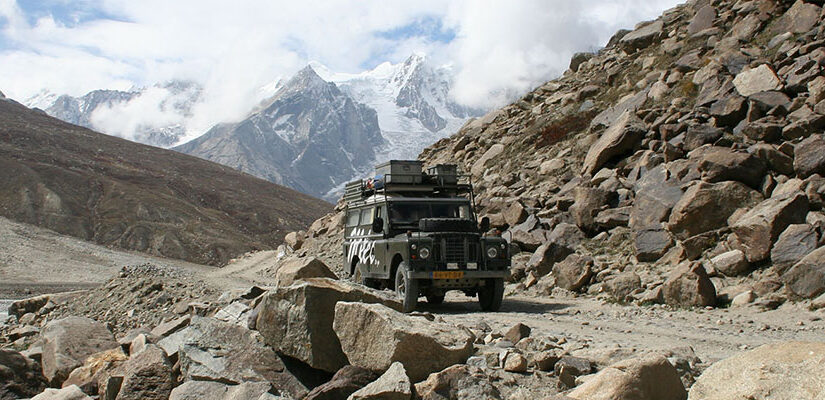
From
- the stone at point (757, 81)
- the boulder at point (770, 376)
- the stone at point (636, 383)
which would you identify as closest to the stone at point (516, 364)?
the stone at point (636, 383)

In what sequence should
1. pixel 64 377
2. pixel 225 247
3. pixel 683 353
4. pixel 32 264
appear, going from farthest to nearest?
pixel 225 247
pixel 32 264
pixel 64 377
pixel 683 353

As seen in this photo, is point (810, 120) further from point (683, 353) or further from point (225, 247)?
point (225, 247)

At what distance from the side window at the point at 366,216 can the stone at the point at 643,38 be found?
21481 mm

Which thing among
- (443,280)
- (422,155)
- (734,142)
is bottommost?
(443,280)

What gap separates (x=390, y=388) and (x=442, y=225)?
701 cm

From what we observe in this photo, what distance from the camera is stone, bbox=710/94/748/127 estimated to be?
58.5 ft

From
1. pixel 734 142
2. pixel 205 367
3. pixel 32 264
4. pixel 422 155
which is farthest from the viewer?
pixel 32 264

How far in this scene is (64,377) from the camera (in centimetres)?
1096

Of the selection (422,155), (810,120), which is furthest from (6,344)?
(422,155)

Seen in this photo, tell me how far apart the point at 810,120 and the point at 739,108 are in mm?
2333

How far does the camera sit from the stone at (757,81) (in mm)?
18359

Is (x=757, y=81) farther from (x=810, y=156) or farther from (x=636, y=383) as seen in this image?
(x=636, y=383)

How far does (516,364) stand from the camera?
681 centimetres

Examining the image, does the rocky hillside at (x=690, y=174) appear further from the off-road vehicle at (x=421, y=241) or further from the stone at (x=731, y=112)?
the off-road vehicle at (x=421, y=241)
